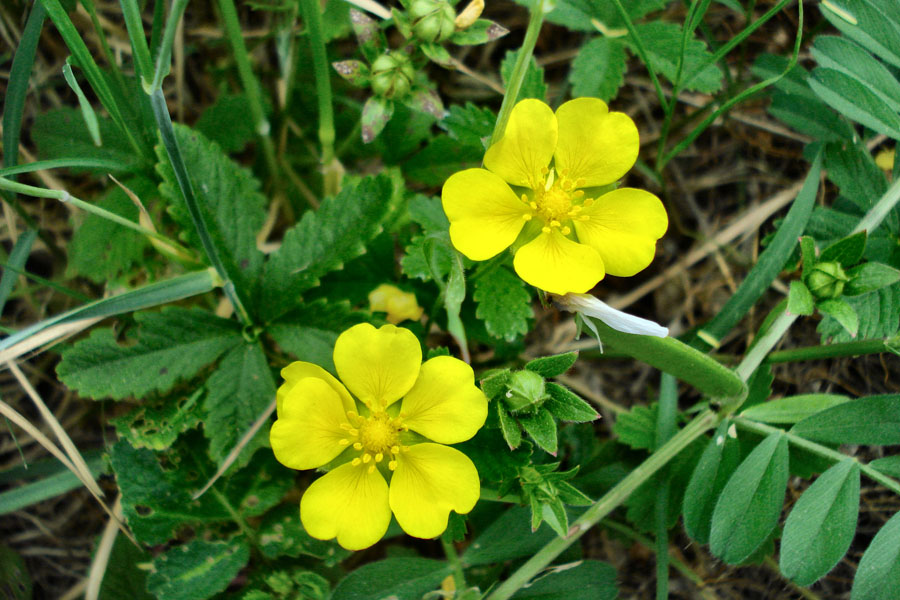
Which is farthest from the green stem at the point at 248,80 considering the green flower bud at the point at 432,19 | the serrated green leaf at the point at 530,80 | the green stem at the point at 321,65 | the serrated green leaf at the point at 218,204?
the serrated green leaf at the point at 530,80

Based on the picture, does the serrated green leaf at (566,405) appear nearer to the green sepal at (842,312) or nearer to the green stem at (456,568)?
the green stem at (456,568)

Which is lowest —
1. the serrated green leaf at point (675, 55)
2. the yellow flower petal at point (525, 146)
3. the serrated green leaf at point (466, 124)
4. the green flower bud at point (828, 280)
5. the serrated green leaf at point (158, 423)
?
the serrated green leaf at point (158, 423)

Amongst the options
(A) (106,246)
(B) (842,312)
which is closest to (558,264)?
(B) (842,312)

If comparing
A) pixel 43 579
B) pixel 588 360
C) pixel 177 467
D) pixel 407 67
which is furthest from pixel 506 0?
pixel 43 579

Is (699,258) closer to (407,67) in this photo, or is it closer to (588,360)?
(588,360)

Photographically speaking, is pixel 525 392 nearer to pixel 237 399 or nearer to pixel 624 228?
pixel 624 228

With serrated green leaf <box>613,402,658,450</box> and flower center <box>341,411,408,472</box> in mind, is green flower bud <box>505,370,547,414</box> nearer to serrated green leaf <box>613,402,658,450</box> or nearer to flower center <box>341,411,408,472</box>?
flower center <box>341,411,408,472</box>
